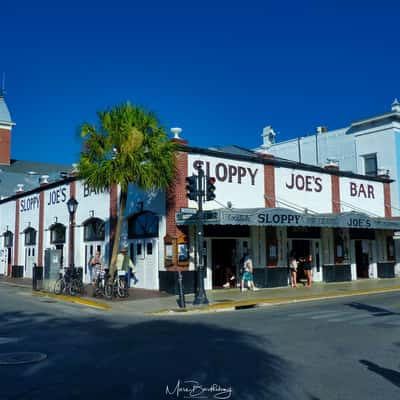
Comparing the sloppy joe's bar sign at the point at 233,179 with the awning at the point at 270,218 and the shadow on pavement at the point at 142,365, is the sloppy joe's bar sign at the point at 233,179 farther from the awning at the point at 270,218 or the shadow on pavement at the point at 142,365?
the shadow on pavement at the point at 142,365

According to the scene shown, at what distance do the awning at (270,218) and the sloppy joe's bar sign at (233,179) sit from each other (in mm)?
1481

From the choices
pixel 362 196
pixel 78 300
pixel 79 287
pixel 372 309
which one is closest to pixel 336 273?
pixel 362 196

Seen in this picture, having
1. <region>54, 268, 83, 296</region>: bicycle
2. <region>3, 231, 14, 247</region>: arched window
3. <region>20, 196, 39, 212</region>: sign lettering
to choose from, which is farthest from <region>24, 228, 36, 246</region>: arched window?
<region>54, 268, 83, 296</region>: bicycle

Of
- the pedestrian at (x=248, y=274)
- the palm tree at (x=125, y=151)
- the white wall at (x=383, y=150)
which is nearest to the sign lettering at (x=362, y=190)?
the white wall at (x=383, y=150)

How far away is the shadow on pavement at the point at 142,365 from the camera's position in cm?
627

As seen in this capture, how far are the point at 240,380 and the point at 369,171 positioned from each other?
3073 centimetres

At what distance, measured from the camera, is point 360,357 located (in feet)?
26.6

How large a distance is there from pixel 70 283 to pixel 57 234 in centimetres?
1054

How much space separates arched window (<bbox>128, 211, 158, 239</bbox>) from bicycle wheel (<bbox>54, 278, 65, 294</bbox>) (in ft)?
12.8

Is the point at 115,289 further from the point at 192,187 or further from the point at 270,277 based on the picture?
the point at 270,277

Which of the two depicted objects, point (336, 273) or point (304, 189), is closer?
point (304, 189)

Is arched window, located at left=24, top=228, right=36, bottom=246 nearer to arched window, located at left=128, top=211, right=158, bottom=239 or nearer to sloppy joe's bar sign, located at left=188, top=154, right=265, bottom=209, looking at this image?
arched window, located at left=128, top=211, right=158, bottom=239

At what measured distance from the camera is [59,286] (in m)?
21.3

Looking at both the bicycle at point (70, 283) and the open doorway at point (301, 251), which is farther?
the open doorway at point (301, 251)
